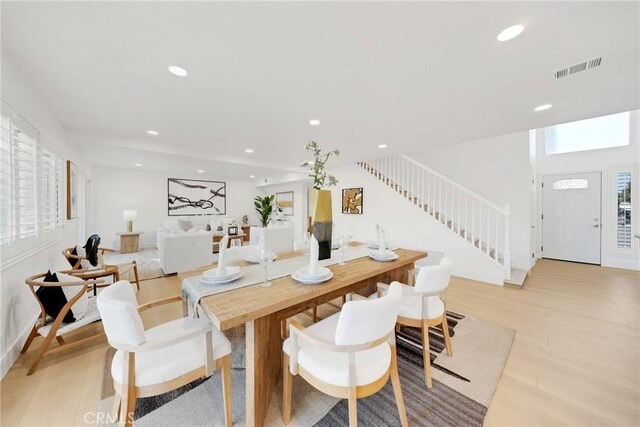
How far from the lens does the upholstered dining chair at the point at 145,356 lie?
992 millimetres

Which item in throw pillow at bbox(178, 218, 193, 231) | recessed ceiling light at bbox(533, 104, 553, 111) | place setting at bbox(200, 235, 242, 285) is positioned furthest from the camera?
throw pillow at bbox(178, 218, 193, 231)

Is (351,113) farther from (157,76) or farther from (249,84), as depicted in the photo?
(157,76)

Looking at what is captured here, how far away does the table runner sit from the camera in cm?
132

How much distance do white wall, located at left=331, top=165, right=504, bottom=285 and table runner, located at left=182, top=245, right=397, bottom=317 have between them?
1492 mm

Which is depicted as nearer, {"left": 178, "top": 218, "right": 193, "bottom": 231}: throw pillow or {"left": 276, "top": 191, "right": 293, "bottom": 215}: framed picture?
{"left": 178, "top": 218, "right": 193, "bottom": 231}: throw pillow

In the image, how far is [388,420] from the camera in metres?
1.33

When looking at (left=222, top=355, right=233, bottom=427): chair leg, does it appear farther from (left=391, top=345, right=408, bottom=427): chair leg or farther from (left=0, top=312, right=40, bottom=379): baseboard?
(left=0, top=312, right=40, bottom=379): baseboard

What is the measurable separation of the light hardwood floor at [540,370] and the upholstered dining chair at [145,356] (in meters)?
0.71

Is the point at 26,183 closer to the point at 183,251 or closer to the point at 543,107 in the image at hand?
the point at 183,251

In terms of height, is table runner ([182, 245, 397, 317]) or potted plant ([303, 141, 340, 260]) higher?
potted plant ([303, 141, 340, 260])

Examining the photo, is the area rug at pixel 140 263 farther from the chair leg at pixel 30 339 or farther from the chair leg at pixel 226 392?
the chair leg at pixel 226 392

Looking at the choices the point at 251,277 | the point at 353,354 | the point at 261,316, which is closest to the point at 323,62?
the point at 251,277

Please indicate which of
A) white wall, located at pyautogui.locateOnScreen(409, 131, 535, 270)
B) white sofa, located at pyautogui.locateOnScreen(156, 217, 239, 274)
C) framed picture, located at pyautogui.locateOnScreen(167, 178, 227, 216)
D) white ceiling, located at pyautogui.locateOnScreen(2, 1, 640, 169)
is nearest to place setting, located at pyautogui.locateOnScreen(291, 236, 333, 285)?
white ceiling, located at pyautogui.locateOnScreen(2, 1, 640, 169)

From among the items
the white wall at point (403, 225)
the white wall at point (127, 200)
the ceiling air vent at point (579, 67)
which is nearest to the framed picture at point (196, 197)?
the white wall at point (127, 200)
